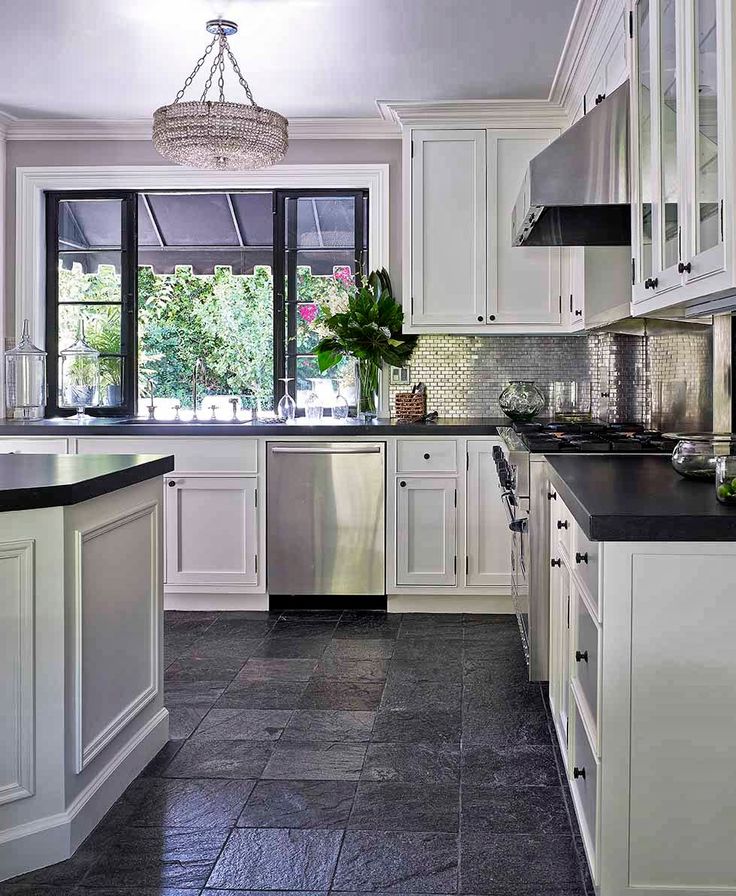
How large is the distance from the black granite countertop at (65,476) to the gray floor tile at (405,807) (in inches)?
42.1

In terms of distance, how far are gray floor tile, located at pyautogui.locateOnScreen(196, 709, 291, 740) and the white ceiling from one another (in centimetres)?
262

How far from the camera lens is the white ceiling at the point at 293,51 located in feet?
12.1

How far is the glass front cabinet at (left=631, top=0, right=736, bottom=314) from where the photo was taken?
6.26 feet

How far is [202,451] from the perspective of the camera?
471 centimetres

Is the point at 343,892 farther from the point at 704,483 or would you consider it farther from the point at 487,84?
the point at 487,84

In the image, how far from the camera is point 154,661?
2877 millimetres

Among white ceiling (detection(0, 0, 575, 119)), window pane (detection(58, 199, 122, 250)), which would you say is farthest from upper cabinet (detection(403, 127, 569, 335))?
window pane (detection(58, 199, 122, 250))

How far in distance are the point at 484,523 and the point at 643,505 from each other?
2752 millimetres

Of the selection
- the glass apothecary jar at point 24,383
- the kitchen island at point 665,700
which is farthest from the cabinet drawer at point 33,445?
the kitchen island at point 665,700

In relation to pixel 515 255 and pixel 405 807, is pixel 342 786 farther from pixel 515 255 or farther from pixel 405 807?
pixel 515 255

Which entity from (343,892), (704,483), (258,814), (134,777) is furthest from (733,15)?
(134,777)

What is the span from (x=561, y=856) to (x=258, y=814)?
0.78 m

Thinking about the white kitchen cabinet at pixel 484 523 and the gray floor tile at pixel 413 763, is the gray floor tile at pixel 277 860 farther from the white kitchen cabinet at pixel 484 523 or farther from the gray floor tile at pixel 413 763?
the white kitchen cabinet at pixel 484 523

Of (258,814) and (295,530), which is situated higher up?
(295,530)
